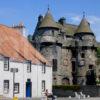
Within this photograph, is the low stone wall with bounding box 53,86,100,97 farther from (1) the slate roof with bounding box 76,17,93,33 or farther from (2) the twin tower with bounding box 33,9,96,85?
(1) the slate roof with bounding box 76,17,93,33

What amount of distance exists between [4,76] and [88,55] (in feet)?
138

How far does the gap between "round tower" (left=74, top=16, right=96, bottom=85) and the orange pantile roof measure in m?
28.7

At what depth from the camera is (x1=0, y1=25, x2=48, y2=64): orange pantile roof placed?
2030 inches

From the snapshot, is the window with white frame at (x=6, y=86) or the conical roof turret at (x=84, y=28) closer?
the window with white frame at (x=6, y=86)

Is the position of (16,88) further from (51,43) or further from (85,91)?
(51,43)

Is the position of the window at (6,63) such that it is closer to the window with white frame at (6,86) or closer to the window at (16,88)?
the window with white frame at (6,86)

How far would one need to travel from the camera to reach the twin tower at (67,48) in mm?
83500

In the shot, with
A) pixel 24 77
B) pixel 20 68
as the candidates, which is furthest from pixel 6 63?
pixel 24 77

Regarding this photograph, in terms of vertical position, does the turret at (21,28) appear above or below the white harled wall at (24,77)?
above

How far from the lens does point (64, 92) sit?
71.9m

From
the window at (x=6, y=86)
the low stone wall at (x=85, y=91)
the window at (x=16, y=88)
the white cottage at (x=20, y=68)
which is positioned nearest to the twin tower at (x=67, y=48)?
the low stone wall at (x=85, y=91)

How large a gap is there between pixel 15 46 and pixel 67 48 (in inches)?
1362

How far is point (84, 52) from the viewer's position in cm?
8838

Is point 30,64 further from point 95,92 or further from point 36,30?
point 36,30
